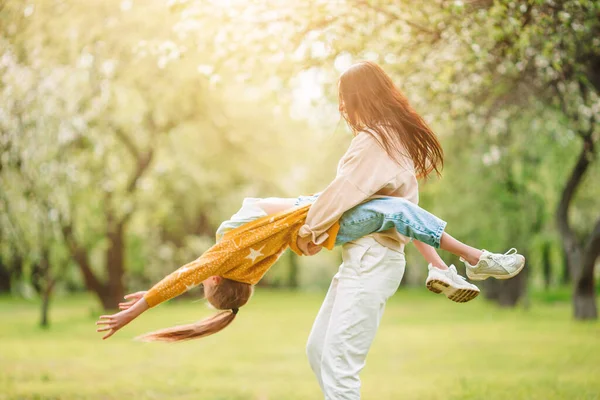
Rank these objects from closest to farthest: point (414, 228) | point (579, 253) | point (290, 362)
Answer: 1. point (414, 228)
2. point (290, 362)
3. point (579, 253)

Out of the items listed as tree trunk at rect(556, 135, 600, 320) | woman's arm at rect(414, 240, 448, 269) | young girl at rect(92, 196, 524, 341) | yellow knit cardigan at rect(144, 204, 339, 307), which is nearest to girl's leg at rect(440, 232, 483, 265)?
young girl at rect(92, 196, 524, 341)

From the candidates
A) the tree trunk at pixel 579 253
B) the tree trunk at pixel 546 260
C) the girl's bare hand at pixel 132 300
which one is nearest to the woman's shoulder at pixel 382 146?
the girl's bare hand at pixel 132 300

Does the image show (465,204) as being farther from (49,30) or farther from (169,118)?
(49,30)

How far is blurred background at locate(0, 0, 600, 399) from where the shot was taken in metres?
6.96

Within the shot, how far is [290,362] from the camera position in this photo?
12.1m

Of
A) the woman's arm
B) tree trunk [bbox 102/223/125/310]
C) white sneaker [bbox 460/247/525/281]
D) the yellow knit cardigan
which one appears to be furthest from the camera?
tree trunk [bbox 102/223/125/310]

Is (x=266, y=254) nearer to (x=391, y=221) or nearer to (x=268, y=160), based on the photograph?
(x=391, y=221)

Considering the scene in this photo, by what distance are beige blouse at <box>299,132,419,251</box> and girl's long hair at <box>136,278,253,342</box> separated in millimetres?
543

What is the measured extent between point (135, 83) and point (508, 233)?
10.4 meters

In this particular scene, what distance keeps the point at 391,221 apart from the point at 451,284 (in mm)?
462

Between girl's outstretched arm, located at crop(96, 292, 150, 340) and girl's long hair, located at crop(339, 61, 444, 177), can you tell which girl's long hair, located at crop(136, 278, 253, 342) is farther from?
girl's long hair, located at crop(339, 61, 444, 177)

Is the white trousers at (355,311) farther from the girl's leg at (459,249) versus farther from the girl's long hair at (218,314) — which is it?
the girl's long hair at (218,314)

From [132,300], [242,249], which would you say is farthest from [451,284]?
[132,300]

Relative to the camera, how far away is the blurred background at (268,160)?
6.96 metres
